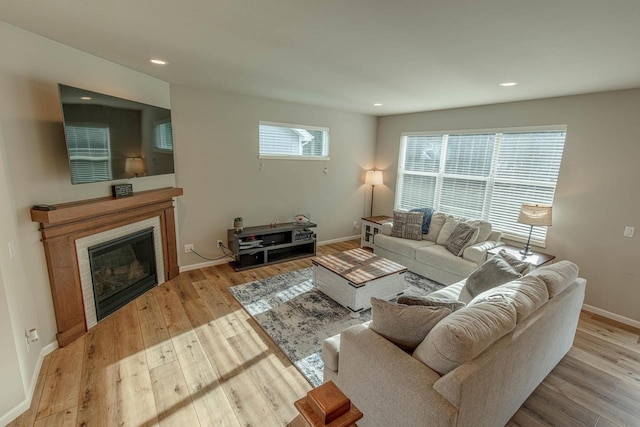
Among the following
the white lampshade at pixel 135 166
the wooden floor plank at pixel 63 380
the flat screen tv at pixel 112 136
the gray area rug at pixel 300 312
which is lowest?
the wooden floor plank at pixel 63 380

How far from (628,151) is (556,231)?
3.60 feet

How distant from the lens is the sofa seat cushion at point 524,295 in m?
1.72

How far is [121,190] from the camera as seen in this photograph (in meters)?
2.96

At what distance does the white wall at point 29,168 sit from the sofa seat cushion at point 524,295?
3019 millimetres

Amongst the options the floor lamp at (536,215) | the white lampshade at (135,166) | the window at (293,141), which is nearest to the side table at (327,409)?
the white lampshade at (135,166)

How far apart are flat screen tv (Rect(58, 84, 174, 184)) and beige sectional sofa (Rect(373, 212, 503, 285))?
11.0ft

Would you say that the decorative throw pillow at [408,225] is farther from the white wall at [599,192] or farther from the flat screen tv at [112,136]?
the flat screen tv at [112,136]

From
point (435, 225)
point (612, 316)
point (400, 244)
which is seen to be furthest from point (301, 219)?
point (612, 316)

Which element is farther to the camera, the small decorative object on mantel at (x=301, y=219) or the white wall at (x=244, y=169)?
the small decorative object on mantel at (x=301, y=219)

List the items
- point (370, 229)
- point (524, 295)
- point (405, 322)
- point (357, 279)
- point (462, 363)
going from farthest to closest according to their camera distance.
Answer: point (370, 229), point (357, 279), point (524, 295), point (405, 322), point (462, 363)

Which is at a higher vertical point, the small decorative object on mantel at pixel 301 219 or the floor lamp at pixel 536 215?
the floor lamp at pixel 536 215

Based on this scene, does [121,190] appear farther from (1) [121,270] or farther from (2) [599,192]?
(2) [599,192]

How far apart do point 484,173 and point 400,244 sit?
1.68 meters

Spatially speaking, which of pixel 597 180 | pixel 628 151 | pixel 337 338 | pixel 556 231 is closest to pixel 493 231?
pixel 556 231
